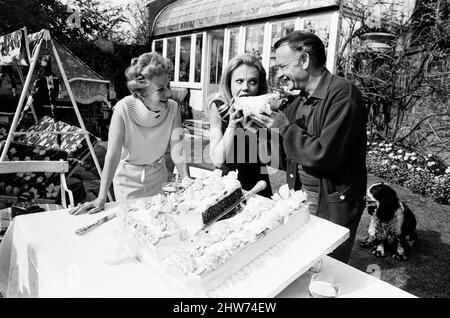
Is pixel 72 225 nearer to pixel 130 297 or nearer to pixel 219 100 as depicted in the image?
pixel 130 297

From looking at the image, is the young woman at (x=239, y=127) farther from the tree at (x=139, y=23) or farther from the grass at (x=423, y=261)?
the tree at (x=139, y=23)

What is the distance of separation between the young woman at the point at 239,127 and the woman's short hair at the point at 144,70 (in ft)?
1.44

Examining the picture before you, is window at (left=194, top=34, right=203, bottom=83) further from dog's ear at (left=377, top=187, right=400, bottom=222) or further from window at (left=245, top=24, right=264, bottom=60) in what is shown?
dog's ear at (left=377, top=187, right=400, bottom=222)

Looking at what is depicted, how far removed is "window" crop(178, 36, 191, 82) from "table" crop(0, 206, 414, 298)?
11820mm

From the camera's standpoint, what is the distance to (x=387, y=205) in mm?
4164

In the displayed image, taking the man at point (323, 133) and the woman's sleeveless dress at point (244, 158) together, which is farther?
the woman's sleeveless dress at point (244, 158)

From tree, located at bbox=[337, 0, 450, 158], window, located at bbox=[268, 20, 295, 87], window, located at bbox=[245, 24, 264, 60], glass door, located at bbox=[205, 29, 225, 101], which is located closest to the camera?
tree, located at bbox=[337, 0, 450, 158]

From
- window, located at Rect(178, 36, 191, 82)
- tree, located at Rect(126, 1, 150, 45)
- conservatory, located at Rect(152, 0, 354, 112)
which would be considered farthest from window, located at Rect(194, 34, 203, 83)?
tree, located at Rect(126, 1, 150, 45)

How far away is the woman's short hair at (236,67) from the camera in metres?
2.43

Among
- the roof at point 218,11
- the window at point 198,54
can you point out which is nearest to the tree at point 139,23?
the roof at point 218,11

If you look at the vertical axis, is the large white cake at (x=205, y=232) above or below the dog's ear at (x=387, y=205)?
above

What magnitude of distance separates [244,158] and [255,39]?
8.55 metres

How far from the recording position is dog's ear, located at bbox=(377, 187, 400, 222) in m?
4.16
